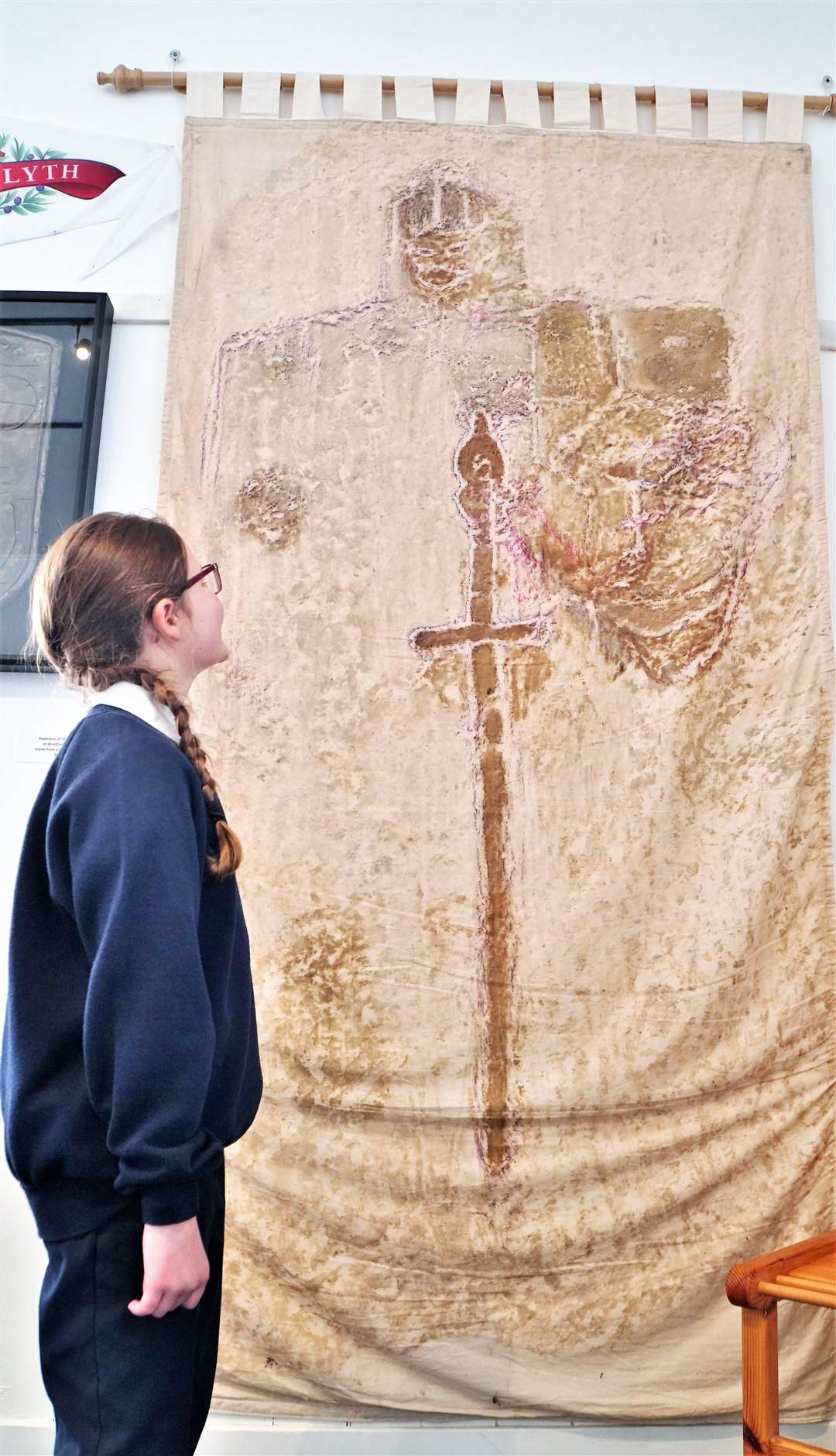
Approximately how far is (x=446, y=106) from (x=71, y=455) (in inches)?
43.0

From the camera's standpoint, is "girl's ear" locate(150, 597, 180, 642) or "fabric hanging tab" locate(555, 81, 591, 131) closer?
"girl's ear" locate(150, 597, 180, 642)

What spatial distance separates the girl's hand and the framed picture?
1.32m

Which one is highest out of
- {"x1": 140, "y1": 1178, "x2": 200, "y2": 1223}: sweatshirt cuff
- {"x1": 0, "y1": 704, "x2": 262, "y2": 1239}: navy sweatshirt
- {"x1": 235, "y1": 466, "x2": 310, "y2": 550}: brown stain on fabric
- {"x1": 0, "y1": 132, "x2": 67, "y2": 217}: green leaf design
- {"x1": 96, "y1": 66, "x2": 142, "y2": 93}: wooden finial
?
{"x1": 96, "y1": 66, "x2": 142, "y2": 93}: wooden finial

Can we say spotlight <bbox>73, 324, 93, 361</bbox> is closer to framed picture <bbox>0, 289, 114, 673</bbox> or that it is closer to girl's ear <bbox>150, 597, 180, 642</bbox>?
framed picture <bbox>0, 289, 114, 673</bbox>

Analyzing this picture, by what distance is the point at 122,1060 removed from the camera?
0.97 meters

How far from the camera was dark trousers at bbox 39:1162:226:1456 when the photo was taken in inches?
39.0

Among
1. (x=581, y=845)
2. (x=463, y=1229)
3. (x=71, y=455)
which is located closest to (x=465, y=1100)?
(x=463, y=1229)

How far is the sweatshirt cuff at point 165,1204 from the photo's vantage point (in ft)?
3.25

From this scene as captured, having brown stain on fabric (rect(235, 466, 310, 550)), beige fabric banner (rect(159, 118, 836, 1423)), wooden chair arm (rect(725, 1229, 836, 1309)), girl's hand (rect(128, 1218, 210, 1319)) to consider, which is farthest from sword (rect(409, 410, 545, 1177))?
girl's hand (rect(128, 1218, 210, 1319))

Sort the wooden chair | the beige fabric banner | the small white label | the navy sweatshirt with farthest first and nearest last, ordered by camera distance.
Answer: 1. the small white label
2. the beige fabric banner
3. the wooden chair
4. the navy sweatshirt

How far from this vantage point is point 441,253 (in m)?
2.19

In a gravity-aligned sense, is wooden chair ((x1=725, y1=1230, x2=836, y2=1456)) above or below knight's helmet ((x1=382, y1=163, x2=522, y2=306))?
below

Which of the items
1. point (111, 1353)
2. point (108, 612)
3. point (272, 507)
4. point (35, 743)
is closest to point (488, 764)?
point (272, 507)

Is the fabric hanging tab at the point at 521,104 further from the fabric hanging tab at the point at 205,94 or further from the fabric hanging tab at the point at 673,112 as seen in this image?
the fabric hanging tab at the point at 205,94
